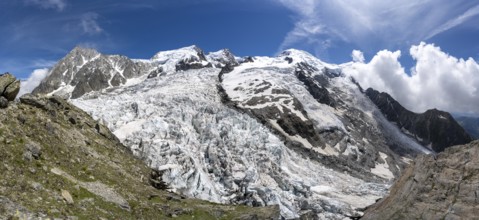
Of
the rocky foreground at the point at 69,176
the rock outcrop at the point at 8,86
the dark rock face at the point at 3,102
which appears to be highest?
the rock outcrop at the point at 8,86

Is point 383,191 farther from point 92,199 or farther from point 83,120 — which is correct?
point 92,199

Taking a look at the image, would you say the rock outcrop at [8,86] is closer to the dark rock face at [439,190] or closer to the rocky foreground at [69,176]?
the rocky foreground at [69,176]

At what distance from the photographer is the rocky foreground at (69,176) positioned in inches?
1341

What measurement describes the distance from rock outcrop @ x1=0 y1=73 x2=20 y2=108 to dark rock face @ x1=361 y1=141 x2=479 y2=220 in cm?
3832

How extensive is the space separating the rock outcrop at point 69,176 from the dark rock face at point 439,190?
19.7 m

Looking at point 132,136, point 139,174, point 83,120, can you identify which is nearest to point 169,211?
point 139,174

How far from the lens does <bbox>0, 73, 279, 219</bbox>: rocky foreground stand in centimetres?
3406

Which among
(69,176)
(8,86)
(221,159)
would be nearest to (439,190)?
(69,176)

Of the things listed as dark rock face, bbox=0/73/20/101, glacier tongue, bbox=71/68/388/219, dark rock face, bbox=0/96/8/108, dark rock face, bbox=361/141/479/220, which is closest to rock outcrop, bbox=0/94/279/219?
dark rock face, bbox=0/96/8/108

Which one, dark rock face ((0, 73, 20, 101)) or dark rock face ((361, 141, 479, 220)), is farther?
dark rock face ((0, 73, 20, 101))

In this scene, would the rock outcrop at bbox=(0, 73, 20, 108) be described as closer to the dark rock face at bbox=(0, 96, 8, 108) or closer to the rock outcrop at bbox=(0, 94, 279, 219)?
the dark rock face at bbox=(0, 96, 8, 108)

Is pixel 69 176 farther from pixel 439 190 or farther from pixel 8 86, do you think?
pixel 439 190

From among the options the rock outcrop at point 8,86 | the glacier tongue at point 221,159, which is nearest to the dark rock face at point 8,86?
the rock outcrop at point 8,86

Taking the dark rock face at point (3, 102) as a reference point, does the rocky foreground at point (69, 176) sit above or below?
below
